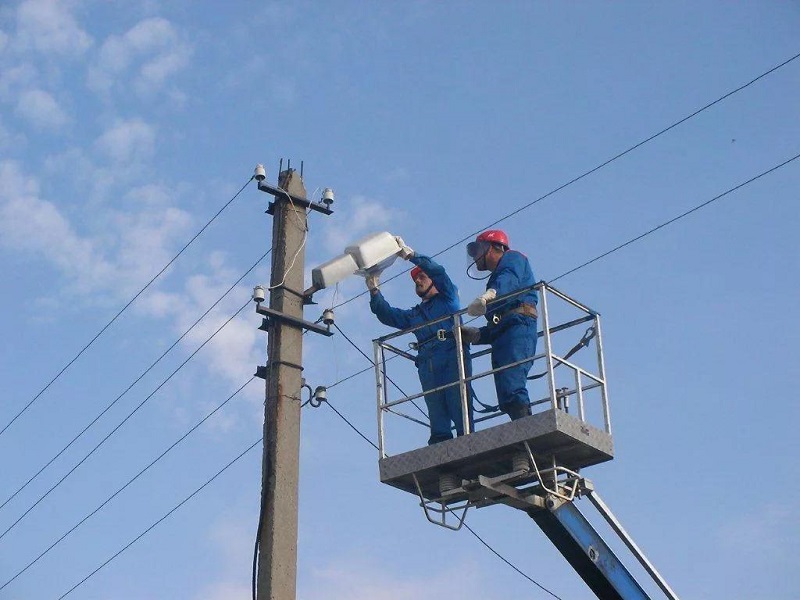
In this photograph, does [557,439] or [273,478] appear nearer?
[557,439]

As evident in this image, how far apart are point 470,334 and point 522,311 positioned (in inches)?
22.2

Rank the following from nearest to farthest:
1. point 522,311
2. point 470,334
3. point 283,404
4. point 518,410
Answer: point 518,410 → point 522,311 → point 470,334 → point 283,404

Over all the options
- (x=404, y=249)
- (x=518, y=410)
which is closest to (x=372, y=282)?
(x=404, y=249)

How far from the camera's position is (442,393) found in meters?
14.3

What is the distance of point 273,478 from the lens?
14.0 metres

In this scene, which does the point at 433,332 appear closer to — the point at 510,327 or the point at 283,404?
the point at 510,327

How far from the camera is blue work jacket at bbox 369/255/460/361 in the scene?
14.6 m

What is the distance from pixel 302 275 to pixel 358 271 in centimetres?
62

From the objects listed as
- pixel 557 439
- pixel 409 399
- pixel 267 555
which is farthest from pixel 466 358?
pixel 267 555

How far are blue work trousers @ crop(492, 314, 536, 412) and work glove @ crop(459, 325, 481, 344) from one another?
17cm

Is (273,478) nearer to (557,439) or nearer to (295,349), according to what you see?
(295,349)

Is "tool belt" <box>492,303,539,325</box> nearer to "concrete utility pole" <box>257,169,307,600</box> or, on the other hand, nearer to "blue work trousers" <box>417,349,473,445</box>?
"blue work trousers" <box>417,349,473,445</box>

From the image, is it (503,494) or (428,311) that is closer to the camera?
(503,494)

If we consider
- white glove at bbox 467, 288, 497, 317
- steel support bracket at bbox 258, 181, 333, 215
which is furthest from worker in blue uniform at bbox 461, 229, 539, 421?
steel support bracket at bbox 258, 181, 333, 215
